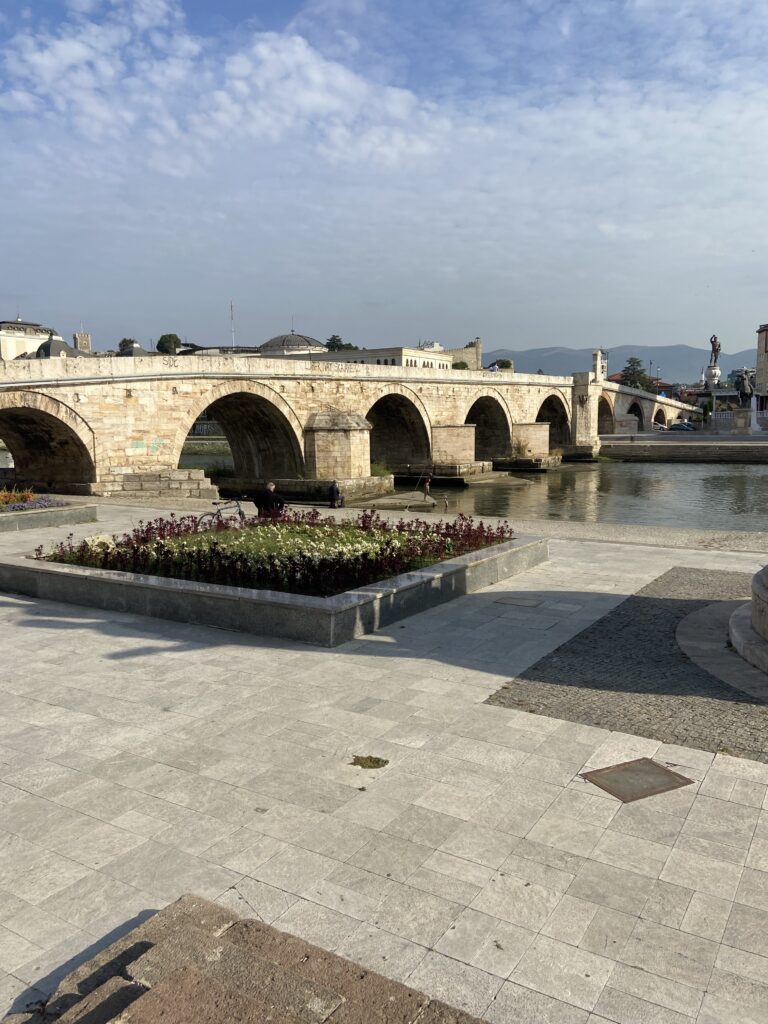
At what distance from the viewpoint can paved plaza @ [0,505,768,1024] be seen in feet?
7.97

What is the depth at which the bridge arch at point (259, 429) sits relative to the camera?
73.2 feet

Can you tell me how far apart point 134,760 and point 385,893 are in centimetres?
175

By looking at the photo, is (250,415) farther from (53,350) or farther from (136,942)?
(53,350)

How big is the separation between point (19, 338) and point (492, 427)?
47.9 meters

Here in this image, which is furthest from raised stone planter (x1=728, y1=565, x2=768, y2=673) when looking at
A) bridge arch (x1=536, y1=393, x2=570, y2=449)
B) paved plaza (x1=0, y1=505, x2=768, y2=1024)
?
bridge arch (x1=536, y1=393, x2=570, y2=449)

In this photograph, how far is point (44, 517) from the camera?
39.1 feet

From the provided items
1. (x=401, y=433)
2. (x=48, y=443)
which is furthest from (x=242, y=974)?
(x=401, y=433)

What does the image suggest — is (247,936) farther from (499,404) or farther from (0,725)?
(499,404)

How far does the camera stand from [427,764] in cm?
380

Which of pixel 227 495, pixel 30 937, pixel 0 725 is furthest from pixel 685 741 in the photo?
pixel 227 495

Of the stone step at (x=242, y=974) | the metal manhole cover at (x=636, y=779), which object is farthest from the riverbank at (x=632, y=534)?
the stone step at (x=242, y=974)

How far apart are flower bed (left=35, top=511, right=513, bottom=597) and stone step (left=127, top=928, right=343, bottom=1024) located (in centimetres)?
425

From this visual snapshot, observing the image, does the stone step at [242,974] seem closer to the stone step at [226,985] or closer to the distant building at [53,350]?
the stone step at [226,985]

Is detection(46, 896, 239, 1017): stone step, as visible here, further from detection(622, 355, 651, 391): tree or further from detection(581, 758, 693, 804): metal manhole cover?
detection(622, 355, 651, 391): tree
